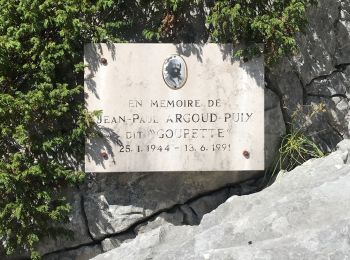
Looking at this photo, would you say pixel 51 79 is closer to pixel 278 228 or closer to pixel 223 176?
pixel 223 176

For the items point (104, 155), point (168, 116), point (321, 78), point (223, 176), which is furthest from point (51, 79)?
point (321, 78)

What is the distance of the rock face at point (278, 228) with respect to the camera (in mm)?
3131

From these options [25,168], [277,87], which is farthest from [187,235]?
[277,87]

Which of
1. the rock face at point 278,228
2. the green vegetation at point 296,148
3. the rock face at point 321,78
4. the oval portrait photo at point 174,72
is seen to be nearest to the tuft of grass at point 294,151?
the green vegetation at point 296,148

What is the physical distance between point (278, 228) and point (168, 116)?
1.48m

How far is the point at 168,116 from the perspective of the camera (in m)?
4.46

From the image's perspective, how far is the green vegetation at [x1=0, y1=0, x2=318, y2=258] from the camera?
4.32 metres

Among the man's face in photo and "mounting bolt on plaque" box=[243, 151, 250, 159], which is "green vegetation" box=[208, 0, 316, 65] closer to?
the man's face in photo

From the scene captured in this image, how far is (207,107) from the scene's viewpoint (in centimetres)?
448

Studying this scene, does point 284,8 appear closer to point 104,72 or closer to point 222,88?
point 222,88

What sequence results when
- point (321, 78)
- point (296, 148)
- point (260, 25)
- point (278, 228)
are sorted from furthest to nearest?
point (321, 78) < point (296, 148) < point (260, 25) < point (278, 228)

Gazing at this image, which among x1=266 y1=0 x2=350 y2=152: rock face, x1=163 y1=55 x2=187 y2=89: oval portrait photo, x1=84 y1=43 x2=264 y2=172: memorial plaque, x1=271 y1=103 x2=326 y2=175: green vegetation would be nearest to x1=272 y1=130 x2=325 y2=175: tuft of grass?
x1=271 y1=103 x2=326 y2=175: green vegetation

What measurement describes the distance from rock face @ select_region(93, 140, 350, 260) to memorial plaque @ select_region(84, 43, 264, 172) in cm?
62

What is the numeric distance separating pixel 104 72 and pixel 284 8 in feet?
5.08
